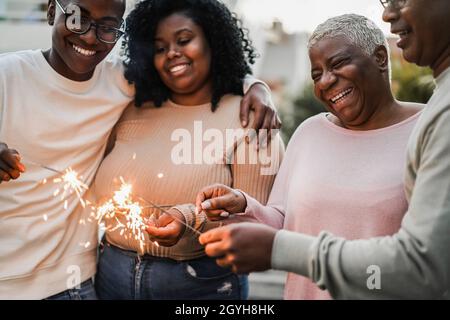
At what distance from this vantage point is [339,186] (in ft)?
7.00

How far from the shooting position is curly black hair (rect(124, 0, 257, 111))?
2955 mm

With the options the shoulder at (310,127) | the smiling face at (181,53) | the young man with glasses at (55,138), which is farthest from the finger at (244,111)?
the shoulder at (310,127)

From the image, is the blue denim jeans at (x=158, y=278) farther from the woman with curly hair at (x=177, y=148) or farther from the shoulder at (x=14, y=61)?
the shoulder at (x=14, y=61)

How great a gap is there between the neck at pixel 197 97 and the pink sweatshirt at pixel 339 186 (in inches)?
30.4

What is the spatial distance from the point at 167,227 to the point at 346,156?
87 cm

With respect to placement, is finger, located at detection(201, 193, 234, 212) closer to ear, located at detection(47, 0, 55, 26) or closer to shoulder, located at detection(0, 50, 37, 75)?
shoulder, located at detection(0, 50, 37, 75)

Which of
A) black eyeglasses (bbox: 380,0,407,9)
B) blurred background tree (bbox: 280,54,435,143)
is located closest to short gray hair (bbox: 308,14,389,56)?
black eyeglasses (bbox: 380,0,407,9)

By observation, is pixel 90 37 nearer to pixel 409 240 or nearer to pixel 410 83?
pixel 409 240

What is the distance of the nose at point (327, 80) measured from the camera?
2207 millimetres

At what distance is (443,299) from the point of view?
5.85 feet

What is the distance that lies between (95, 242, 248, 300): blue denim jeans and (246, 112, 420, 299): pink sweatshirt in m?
0.62

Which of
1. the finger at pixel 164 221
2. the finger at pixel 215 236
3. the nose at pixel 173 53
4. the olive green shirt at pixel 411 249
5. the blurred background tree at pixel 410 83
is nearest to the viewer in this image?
the olive green shirt at pixel 411 249

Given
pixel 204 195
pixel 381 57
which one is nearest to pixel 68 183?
pixel 204 195
